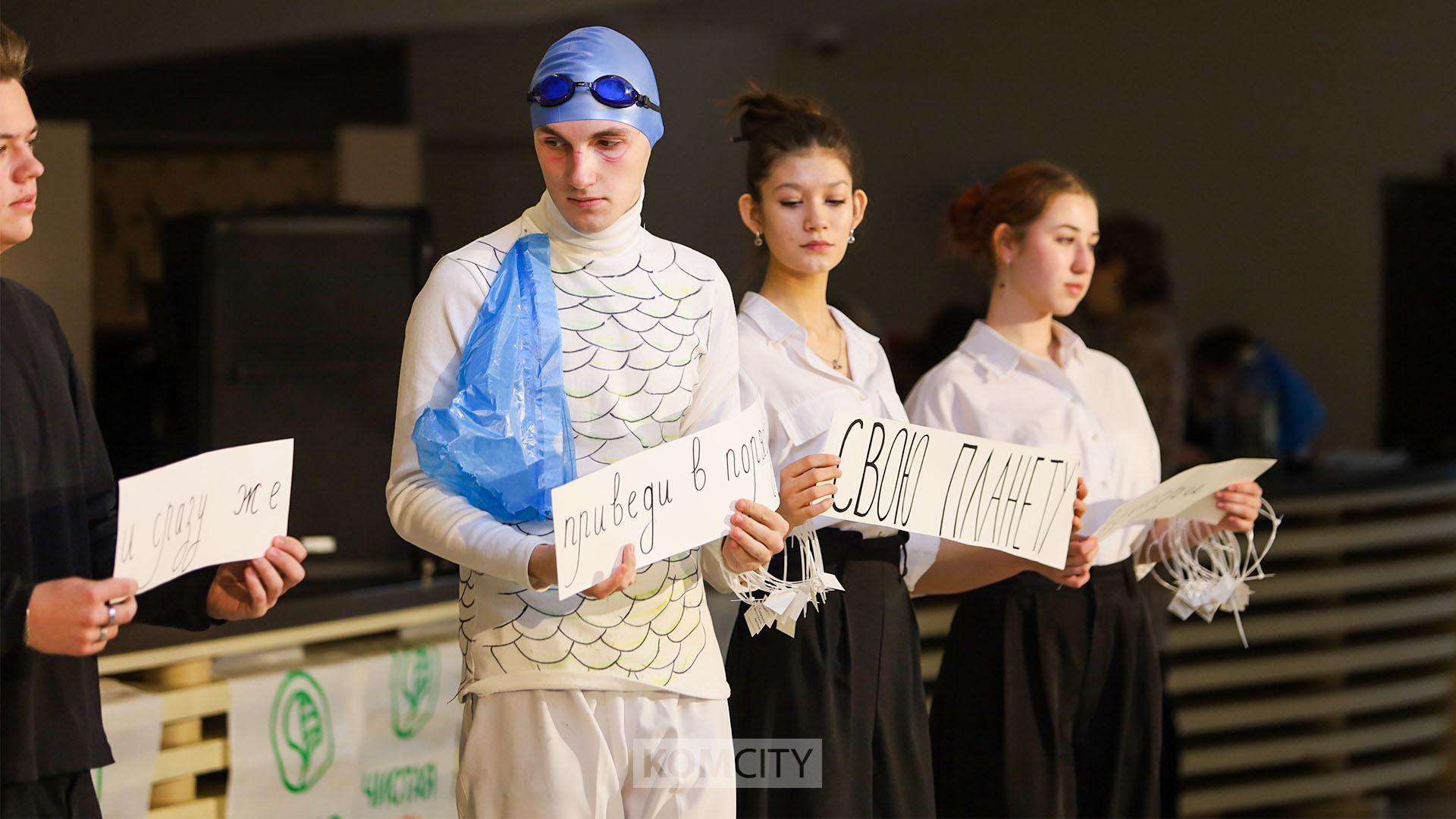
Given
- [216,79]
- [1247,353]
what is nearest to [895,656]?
[1247,353]

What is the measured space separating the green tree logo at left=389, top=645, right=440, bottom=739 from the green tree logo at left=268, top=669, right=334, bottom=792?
16 centimetres

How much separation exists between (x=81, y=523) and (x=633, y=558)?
1.94 ft

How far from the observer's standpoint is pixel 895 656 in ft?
7.52

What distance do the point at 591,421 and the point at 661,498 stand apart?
0.13 meters

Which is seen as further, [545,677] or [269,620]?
[269,620]

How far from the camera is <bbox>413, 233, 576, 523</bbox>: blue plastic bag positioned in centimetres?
174

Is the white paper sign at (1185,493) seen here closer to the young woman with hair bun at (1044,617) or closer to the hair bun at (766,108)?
the young woman with hair bun at (1044,617)

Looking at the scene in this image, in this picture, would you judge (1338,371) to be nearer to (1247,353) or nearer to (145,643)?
(1247,353)

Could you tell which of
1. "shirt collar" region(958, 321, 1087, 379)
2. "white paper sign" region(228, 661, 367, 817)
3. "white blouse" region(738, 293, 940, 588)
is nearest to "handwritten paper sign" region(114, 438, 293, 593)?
"white blouse" region(738, 293, 940, 588)

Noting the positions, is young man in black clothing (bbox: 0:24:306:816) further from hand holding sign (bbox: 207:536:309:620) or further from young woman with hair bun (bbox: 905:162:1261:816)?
young woman with hair bun (bbox: 905:162:1261:816)

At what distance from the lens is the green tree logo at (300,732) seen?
276 cm

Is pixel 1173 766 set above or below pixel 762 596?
below

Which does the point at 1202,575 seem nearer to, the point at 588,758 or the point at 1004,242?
the point at 1004,242

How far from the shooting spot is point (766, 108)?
2330 mm
